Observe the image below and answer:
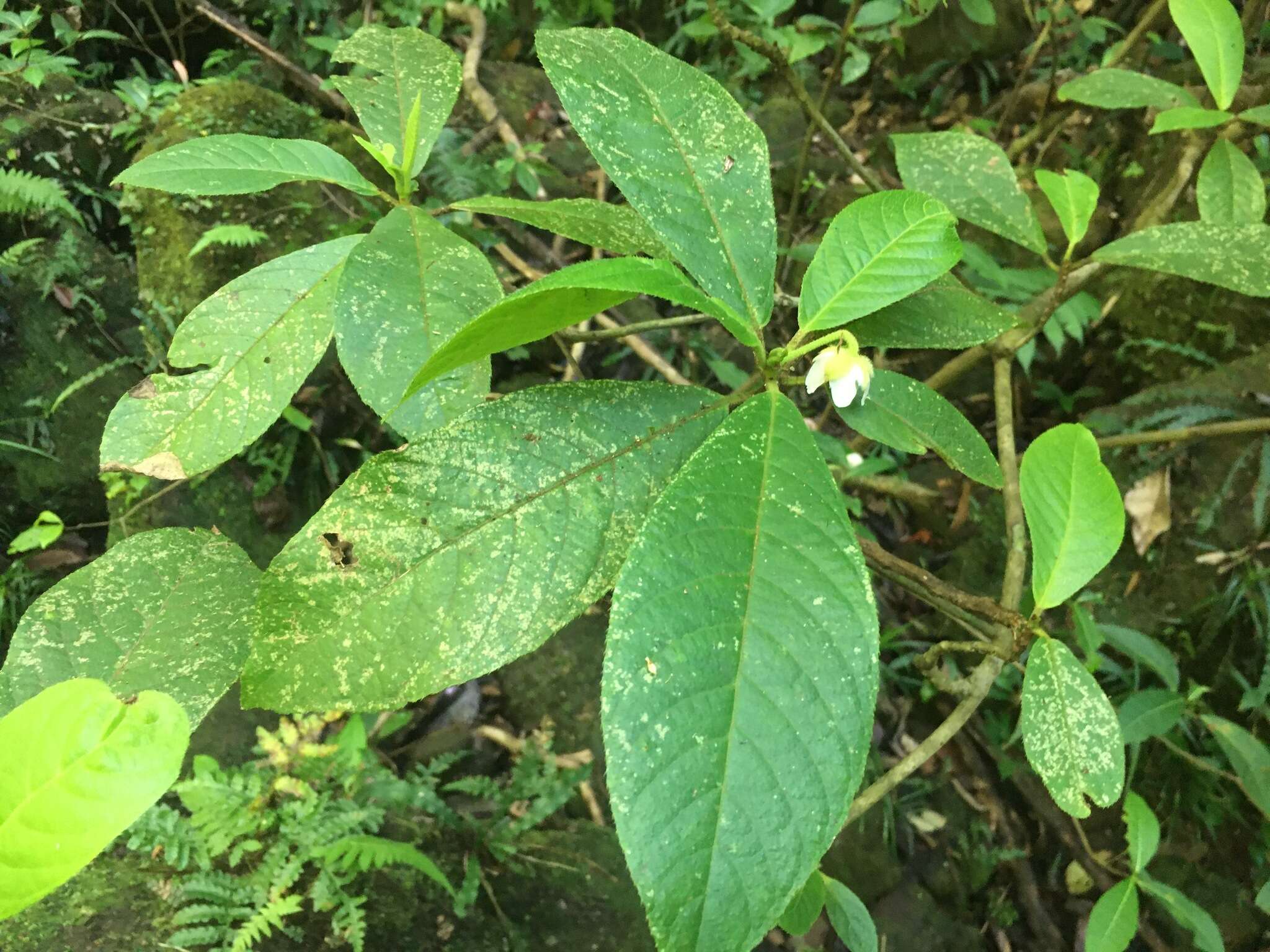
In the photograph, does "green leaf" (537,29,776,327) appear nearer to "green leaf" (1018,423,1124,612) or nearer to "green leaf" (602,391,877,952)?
"green leaf" (602,391,877,952)

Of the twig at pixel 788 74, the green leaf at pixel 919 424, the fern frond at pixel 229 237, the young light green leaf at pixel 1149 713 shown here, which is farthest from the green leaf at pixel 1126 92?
the fern frond at pixel 229 237

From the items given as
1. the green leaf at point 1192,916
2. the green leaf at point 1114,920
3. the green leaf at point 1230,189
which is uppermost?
the green leaf at point 1230,189

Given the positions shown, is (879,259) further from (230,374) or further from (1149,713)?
(1149,713)

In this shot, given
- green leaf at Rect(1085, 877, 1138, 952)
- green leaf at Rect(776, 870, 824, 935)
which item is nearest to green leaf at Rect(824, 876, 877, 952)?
green leaf at Rect(776, 870, 824, 935)

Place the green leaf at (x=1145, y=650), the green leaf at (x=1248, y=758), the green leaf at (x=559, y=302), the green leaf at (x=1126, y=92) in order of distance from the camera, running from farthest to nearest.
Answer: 1. the green leaf at (x=1145, y=650)
2. the green leaf at (x=1248, y=758)
3. the green leaf at (x=1126, y=92)
4. the green leaf at (x=559, y=302)

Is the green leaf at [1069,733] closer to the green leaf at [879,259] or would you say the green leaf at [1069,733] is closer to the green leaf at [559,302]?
the green leaf at [879,259]
